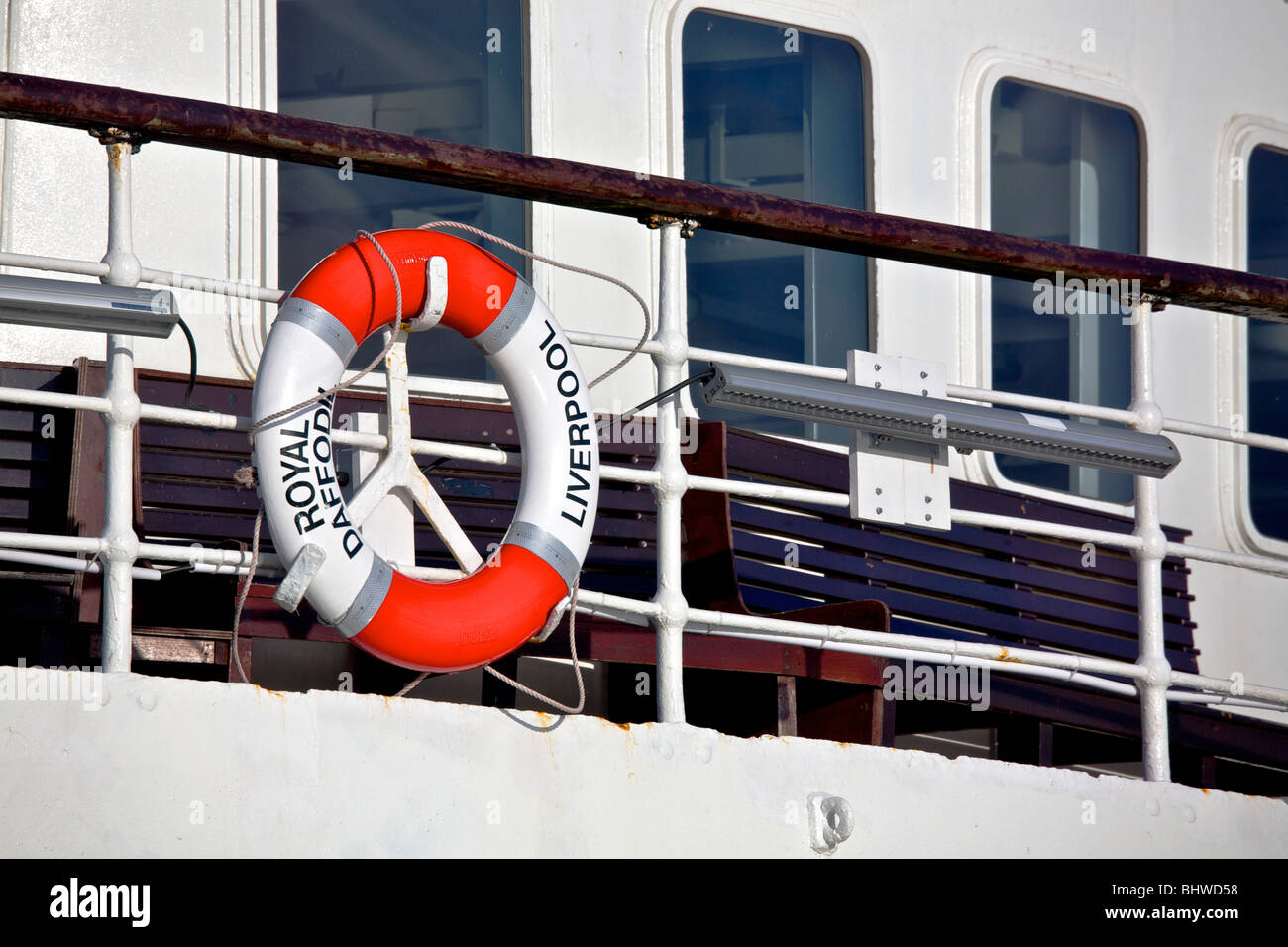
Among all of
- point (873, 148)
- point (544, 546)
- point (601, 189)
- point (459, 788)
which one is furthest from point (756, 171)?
point (459, 788)

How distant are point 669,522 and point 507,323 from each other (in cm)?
48

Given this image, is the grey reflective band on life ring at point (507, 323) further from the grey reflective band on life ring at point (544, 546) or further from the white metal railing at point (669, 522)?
the grey reflective band on life ring at point (544, 546)

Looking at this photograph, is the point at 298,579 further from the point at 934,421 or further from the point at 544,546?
the point at 934,421

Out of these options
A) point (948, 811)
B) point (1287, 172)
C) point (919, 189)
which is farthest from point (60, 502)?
point (1287, 172)

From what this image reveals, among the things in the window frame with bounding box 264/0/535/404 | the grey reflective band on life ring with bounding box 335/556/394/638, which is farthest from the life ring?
the window frame with bounding box 264/0/535/404

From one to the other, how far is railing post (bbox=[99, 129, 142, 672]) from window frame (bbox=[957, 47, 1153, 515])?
2.91 meters

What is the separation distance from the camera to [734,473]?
4.09 m

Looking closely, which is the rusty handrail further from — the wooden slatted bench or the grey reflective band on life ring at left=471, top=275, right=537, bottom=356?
the wooden slatted bench

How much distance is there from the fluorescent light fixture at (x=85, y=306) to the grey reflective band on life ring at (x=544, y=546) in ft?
2.33

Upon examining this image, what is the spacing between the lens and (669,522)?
2941 millimetres

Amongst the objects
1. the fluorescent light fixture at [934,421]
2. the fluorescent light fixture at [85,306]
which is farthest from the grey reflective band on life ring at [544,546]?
the fluorescent light fixture at [85,306]

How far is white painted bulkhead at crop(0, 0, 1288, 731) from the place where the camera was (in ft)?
13.4
